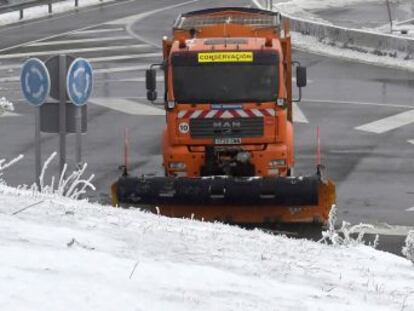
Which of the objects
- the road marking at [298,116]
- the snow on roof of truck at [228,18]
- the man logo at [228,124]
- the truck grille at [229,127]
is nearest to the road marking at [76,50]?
the road marking at [298,116]

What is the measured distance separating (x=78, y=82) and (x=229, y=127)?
2.45m

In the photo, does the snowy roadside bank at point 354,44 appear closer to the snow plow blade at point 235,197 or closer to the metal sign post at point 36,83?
the snow plow blade at point 235,197

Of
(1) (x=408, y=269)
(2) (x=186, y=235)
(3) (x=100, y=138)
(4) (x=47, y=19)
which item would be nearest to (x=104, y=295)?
(2) (x=186, y=235)

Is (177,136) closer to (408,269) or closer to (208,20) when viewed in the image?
(208,20)

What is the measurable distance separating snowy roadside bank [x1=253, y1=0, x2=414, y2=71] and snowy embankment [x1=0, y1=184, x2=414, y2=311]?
69.4 ft

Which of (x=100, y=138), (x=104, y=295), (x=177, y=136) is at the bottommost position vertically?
(x=100, y=138)

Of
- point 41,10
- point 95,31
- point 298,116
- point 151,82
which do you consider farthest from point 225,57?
point 41,10

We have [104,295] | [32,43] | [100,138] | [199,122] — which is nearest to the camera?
[104,295]

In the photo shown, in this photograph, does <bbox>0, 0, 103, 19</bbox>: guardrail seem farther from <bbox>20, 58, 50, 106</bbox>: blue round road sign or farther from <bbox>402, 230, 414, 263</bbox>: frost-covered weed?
<bbox>402, 230, 414, 263</bbox>: frost-covered weed

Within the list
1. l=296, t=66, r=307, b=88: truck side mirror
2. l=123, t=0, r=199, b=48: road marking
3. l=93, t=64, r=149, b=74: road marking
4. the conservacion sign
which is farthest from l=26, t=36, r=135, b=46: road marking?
the conservacion sign

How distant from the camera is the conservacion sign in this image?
14.3 meters

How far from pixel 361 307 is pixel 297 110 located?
16.4 meters

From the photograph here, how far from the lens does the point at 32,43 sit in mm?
35625

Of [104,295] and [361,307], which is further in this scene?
[361,307]
